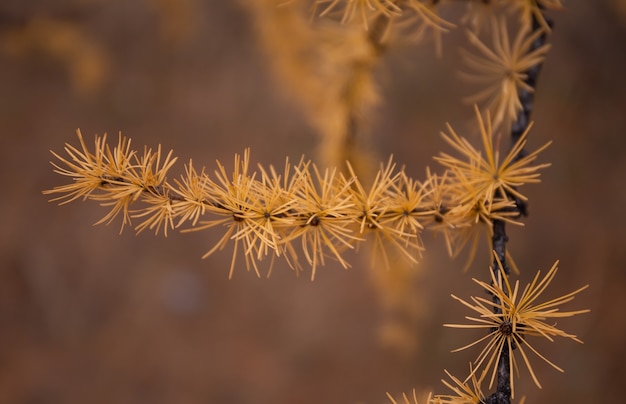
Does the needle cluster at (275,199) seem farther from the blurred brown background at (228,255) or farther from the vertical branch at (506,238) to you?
the blurred brown background at (228,255)

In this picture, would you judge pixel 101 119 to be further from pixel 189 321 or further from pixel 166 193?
pixel 166 193

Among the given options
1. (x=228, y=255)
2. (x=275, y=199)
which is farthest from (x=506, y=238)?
(x=228, y=255)

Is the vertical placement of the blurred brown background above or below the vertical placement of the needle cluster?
above

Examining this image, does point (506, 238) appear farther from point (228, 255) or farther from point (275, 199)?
point (228, 255)

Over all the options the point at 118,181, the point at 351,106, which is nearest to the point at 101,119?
the point at 351,106

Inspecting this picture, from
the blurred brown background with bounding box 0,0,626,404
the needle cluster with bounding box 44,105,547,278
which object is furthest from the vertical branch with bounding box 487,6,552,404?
the blurred brown background with bounding box 0,0,626,404

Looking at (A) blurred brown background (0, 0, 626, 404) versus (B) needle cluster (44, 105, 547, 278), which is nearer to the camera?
(B) needle cluster (44, 105, 547, 278)

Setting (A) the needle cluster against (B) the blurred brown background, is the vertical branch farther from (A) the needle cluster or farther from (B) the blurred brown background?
(B) the blurred brown background

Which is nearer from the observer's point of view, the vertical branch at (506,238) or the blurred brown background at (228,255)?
the vertical branch at (506,238)

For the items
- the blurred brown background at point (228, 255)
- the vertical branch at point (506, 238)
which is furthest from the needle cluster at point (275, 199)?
the blurred brown background at point (228, 255)
